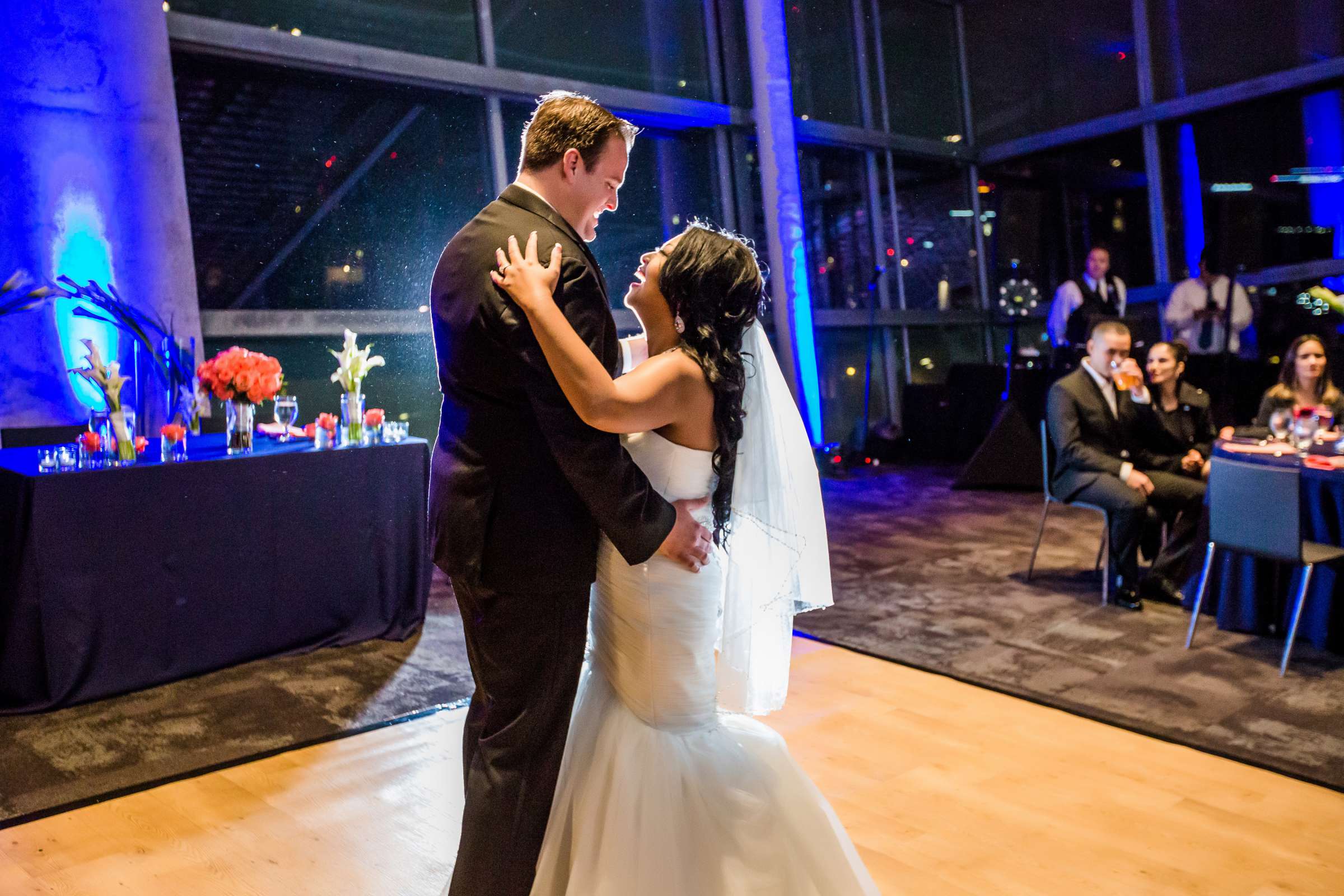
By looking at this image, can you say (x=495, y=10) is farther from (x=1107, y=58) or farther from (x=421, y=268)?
(x=1107, y=58)

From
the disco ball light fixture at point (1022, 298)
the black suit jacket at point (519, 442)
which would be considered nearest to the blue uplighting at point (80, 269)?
the black suit jacket at point (519, 442)

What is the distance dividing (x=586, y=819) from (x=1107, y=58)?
1031 centimetres

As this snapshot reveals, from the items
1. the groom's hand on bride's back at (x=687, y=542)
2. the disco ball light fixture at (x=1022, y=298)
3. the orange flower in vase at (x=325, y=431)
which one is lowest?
the groom's hand on bride's back at (x=687, y=542)

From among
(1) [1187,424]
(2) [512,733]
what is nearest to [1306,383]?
(1) [1187,424]

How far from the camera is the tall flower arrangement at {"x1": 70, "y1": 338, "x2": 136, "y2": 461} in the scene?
3965mm

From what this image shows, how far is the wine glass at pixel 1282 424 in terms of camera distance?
15.1 ft

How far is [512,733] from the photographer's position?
1800mm

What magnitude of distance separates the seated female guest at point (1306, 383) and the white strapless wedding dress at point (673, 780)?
4.04 meters

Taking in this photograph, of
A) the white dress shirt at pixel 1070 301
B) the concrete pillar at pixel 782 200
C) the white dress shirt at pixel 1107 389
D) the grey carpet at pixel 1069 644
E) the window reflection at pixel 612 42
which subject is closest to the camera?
the grey carpet at pixel 1069 644

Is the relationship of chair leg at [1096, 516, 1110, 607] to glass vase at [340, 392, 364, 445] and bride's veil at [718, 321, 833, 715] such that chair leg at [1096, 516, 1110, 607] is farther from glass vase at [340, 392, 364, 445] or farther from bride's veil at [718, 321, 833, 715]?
glass vase at [340, 392, 364, 445]

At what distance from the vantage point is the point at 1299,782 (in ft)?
9.74

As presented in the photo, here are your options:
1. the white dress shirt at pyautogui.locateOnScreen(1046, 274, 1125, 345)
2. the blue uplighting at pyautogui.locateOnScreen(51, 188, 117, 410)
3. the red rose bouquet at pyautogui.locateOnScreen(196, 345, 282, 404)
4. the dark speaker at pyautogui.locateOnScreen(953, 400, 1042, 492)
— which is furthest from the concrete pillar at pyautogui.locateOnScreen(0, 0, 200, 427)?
the white dress shirt at pyautogui.locateOnScreen(1046, 274, 1125, 345)

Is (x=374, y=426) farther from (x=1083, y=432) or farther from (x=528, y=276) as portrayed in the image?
(x=1083, y=432)

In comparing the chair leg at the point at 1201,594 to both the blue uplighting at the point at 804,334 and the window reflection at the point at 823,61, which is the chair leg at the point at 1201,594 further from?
the window reflection at the point at 823,61
